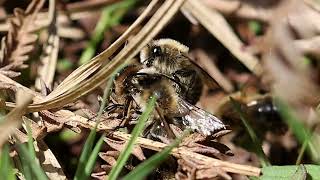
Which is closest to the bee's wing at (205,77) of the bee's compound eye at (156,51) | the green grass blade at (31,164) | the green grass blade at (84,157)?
the bee's compound eye at (156,51)

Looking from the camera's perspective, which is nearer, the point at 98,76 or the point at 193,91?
the point at 98,76

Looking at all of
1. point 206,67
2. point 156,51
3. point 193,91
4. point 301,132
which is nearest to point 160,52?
point 156,51

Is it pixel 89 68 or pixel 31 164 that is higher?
pixel 89 68

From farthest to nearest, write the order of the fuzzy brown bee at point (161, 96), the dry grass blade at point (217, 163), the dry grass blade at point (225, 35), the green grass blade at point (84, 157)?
1. the dry grass blade at point (225, 35)
2. the fuzzy brown bee at point (161, 96)
3. the dry grass blade at point (217, 163)
4. the green grass blade at point (84, 157)

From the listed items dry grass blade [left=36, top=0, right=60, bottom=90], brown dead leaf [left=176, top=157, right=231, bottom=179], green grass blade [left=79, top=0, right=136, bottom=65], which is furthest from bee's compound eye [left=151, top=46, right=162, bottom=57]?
green grass blade [left=79, top=0, right=136, bottom=65]

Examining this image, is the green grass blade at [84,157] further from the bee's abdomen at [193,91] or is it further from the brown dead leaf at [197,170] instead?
the bee's abdomen at [193,91]

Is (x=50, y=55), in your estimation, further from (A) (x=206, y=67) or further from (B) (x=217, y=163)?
(B) (x=217, y=163)
